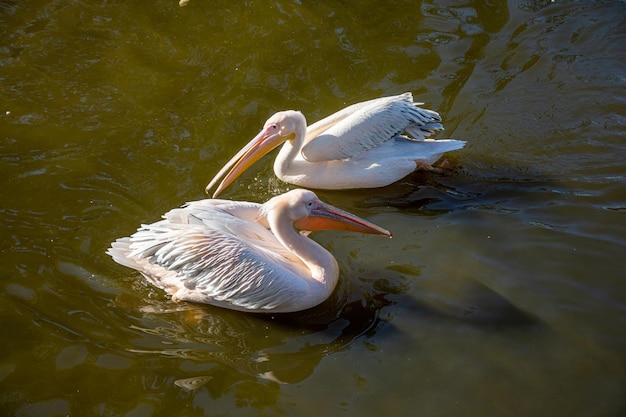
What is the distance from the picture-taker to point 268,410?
3.57m

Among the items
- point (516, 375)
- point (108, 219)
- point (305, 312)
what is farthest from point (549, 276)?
point (108, 219)

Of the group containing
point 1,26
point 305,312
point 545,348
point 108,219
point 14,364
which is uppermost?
point 1,26

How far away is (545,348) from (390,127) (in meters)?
2.21

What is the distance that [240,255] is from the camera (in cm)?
409

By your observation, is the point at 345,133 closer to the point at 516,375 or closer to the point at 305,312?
the point at 305,312

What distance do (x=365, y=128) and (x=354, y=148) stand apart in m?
0.18

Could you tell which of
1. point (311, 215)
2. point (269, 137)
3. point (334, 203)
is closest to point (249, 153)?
point (269, 137)

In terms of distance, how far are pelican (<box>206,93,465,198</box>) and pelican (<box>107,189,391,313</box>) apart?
0.99 metres

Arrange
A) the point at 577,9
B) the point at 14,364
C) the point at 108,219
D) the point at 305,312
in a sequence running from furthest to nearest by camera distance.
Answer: the point at 577,9
the point at 108,219
the point at 305,312
the point at 14,364

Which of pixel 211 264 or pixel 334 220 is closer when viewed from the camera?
pixel 211 264

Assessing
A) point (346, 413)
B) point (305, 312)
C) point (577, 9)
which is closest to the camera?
A: point (346, 413)

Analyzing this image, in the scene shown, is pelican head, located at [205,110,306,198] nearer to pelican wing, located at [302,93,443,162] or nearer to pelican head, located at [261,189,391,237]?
pelican wing, located at [302,93,443,162]

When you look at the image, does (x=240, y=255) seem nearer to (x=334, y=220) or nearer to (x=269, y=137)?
(x=334, y=220)

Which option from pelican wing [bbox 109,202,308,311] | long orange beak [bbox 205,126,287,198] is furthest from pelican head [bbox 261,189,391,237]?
long orange beak [bbox 205,126,287,198]
